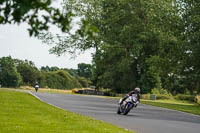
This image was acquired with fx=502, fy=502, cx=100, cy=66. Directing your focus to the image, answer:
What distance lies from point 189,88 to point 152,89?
18.3 m

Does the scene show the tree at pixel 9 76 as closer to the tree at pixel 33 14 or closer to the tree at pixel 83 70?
the tree at pixel 83 70

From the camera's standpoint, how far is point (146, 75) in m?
67.8

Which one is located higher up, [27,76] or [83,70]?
[83,70]

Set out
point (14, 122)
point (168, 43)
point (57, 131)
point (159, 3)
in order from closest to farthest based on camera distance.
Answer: point (57, 131) → point (14, 122) → point (168, 43) → point (159, 3)

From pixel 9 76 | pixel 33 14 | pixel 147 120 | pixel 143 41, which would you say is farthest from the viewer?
pixel 9 76

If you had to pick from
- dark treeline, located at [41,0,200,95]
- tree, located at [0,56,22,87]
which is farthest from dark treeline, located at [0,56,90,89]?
dark treeline, located at [41,0,200,95]

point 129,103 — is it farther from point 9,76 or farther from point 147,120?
point 9,76

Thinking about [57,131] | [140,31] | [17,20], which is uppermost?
[140,31]

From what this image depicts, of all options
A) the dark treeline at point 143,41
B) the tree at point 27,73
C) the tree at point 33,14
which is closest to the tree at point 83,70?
the tree at point 27,73

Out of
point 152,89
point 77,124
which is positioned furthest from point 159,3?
point 77,124

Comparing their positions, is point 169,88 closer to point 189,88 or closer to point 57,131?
point 189,88

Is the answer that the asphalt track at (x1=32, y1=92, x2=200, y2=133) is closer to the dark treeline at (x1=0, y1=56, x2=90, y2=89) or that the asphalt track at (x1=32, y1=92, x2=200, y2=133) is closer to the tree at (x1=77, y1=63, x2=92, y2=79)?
the dark treeline at (x1=0, y1=56, x2=90, y2=89)

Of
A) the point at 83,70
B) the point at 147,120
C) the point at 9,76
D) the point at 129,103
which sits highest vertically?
the point at 83,70

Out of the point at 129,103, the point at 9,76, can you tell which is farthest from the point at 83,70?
the point at 129,103
